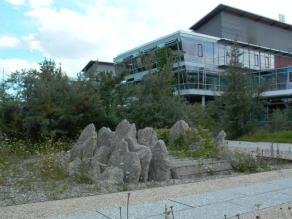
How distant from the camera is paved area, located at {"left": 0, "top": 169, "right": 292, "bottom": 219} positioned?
21.6ft

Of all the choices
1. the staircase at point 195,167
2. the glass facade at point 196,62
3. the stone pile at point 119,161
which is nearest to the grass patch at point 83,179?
the stone pile at point 119,161

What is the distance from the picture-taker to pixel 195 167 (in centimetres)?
1106

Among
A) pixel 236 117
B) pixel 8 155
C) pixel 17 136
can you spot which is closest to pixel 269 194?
pixel 8 155

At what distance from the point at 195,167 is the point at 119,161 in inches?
80.3

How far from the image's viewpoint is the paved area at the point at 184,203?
6.60 m

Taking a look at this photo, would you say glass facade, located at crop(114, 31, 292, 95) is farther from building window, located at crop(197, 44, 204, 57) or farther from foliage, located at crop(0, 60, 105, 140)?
foliage, located at crop(0, 60, 105, 140)

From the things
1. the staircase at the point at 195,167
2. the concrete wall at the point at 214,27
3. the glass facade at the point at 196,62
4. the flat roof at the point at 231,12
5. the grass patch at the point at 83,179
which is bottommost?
the grass patch at the point at 83,179

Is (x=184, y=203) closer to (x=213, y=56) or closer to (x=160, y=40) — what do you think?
(x=160, y=40)

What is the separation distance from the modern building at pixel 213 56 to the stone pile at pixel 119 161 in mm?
29731

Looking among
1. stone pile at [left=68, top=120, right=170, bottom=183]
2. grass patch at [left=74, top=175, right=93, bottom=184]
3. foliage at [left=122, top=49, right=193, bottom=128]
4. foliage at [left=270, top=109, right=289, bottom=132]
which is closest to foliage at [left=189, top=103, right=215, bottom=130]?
foliage at [left=122, top=49, right=193, bottom=128]

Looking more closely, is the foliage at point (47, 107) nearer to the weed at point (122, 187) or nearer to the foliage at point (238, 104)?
the weed at point (122, 187)

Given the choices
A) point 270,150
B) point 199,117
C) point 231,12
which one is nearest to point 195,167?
point 270,150

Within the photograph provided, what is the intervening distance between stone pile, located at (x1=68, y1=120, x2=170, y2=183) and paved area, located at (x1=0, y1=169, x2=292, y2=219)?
107 cm

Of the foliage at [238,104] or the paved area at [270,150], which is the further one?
the foliage at [238,104]
